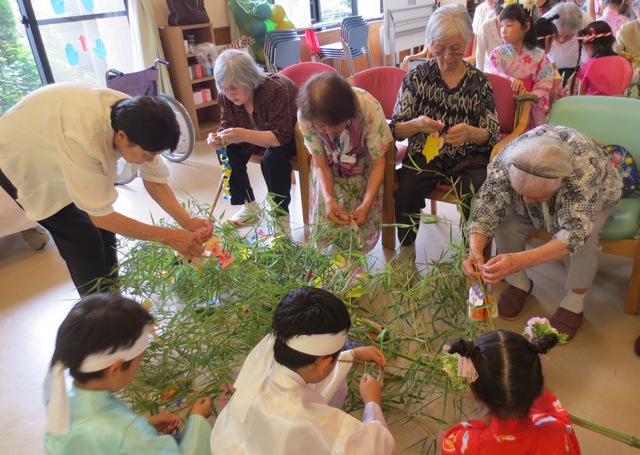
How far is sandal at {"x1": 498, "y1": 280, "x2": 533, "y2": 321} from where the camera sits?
2240mm

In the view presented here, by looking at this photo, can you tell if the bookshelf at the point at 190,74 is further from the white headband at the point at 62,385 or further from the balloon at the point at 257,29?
the white headband at the point at 62,385

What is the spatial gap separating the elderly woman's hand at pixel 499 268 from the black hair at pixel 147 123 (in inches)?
47.4

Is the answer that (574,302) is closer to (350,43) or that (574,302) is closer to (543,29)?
(543,29)

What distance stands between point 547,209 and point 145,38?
3.96m

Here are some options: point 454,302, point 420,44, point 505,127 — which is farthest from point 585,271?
point 420,44

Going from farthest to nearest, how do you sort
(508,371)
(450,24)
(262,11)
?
(262,11), (450,24), (508,371)

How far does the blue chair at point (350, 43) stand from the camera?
595 cm

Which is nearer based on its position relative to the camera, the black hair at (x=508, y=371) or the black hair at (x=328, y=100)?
the black hair at (x=508, y=371)

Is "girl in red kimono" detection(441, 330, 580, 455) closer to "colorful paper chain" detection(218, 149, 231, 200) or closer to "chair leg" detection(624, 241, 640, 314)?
"chair leg" detection(624, 241, 640, 314)

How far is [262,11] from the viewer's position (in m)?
5.34

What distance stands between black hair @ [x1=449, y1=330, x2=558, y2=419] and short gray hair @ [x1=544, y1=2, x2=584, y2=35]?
3372 millimetres

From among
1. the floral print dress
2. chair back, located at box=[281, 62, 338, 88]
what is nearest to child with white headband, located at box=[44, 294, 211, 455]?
chair back, located at box=[281, 62, 338, 88]

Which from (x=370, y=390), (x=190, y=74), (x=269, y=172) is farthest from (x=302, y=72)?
(x=370, y=390)

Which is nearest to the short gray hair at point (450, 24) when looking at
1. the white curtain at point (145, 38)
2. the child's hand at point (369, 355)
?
the child's hand at point (369, 355)
